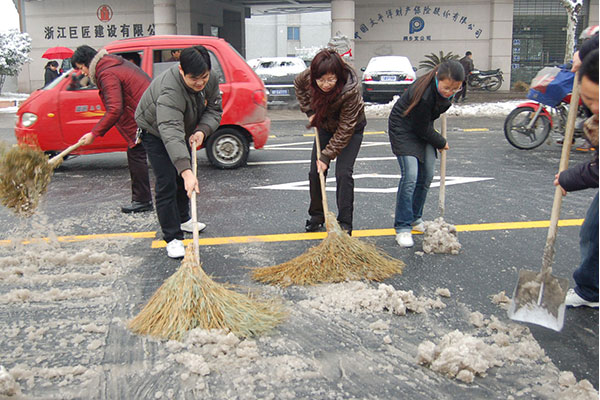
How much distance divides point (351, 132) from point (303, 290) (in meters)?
1.30

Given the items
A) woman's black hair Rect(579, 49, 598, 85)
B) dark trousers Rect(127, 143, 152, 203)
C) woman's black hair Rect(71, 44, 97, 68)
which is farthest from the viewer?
dark trousers Rect(127, 143, 152, 203)

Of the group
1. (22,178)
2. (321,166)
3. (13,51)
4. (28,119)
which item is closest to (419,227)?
(321,166)

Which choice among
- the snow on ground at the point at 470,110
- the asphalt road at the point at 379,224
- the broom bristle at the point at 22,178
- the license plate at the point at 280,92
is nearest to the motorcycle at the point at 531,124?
the asphalt road at the point at 379,224

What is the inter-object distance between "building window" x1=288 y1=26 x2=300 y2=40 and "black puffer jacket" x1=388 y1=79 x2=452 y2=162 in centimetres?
4342

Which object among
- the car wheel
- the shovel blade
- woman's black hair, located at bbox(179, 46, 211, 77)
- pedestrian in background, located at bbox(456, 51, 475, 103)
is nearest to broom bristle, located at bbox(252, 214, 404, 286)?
the shovel blade

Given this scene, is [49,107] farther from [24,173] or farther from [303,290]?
[303,290]

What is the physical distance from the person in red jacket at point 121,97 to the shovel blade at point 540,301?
354 cm

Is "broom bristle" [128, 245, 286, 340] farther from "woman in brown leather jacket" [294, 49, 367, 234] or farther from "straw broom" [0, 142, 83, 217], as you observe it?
"straw broom" [0, 142, 83, 217]

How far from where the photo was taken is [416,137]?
455 centimetres

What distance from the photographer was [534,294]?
323cm

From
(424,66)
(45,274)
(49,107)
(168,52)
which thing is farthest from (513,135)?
(424,66)

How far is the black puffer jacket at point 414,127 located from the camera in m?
4.36

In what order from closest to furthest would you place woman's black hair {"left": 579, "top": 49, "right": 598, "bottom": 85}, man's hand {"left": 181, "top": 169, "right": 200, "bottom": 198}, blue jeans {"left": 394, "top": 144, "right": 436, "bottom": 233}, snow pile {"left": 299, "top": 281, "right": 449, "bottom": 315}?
woman's black hair {"left": 579, "top": 49, "right": 598, "bottom": 85} < snow pile {"left": 299, "top": 281, "right": 449, "bottom": 315} < man's hand {"left": 181, "top": 169, "right": 200, "bottom": 198} < blue jeans {"left": 394, "top": 144, "right": 436, "bottom": 233}

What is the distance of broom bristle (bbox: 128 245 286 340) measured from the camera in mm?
3057
